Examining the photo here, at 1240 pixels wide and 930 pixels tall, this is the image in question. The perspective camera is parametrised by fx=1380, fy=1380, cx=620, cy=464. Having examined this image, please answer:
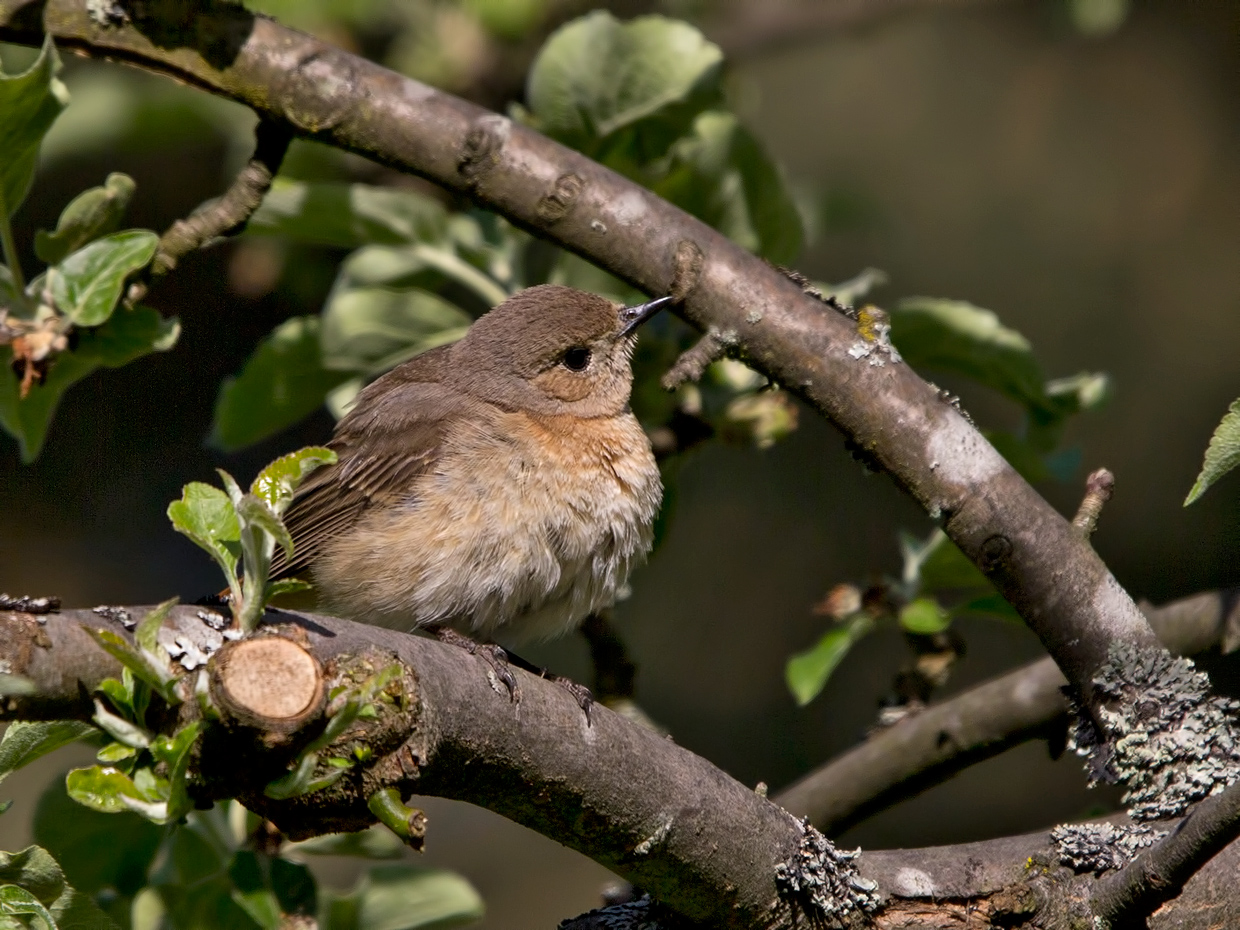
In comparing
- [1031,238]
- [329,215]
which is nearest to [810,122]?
[1031,238]

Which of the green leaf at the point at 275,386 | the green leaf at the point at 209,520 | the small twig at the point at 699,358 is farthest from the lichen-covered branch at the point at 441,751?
the green leaf at the point at 275,386

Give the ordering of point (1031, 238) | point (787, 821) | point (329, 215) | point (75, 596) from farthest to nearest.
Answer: point (1031, 238) → point (75, 596) → point (329, 215) → point (787, 821)

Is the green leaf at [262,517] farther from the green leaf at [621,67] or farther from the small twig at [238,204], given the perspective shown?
the green leaf at [621,67]

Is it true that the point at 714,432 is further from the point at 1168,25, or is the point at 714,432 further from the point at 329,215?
the point at 1168,25

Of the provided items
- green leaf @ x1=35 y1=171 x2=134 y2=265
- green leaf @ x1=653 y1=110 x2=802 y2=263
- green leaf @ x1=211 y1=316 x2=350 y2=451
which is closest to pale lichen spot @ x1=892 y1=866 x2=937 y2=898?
green leaf @ x1=653 y1=110 x2=802 y2=263

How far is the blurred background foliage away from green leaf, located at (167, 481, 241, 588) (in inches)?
77.1

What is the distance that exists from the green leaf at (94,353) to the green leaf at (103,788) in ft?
5.47

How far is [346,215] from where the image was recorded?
13.8 feet

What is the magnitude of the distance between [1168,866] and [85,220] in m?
2.97

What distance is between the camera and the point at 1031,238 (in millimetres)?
8891

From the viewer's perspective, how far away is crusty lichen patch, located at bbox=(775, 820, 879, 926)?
9.82ft

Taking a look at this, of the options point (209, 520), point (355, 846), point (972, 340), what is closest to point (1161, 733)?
point (972, 340)

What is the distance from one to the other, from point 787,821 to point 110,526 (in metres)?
5.25

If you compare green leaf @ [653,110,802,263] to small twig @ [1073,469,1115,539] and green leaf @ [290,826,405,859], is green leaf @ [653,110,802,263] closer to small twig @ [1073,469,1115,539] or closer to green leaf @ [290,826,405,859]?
small twig @ [1073,469,1115,539]
